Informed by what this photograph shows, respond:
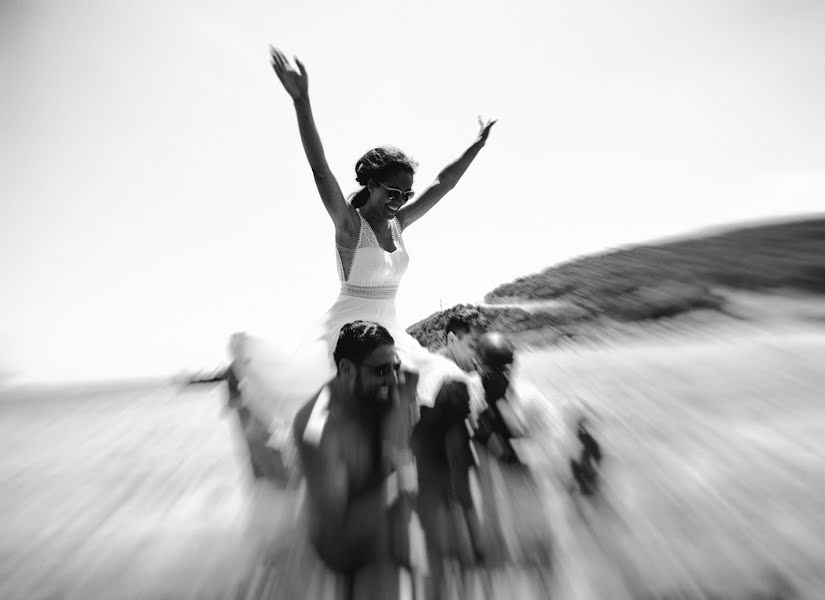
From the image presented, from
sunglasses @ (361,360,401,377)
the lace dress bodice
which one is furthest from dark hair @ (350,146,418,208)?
sunglasses @ (361,360,401,377)

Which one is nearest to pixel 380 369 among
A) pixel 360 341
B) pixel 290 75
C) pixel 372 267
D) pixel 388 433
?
pixel 360 341

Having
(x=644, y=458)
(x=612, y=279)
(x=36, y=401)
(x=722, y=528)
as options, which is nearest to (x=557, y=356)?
(x=612, y=279)

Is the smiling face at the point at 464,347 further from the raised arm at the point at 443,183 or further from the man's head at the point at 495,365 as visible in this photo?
the raised arm at the point at 443,183

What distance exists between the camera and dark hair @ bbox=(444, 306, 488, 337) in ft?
7.93

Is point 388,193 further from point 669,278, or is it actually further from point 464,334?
point 669,278

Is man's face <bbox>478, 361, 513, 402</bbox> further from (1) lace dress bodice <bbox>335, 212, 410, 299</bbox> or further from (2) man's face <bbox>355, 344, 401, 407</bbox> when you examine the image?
(1) lace dress bodice <bbox>335, 212, 410, 299</bbox>

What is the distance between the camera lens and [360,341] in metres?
1.79

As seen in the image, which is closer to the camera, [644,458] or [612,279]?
[644,458]

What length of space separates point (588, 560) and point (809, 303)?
7.24 m

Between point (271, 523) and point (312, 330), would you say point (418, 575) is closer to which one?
point (271, 523)

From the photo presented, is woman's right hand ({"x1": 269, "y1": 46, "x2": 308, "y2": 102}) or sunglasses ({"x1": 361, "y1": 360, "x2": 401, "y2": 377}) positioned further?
woman's right hand ({"x1": 269, "y1": 46, "x2": 308, "y2": 102})

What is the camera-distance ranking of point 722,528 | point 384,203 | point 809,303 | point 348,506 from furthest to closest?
point 809,303 < point 384,203 < point 722,528 < point 348,506

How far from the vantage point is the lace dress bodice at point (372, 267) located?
2373 mm

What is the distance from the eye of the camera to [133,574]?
1.97m
